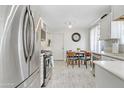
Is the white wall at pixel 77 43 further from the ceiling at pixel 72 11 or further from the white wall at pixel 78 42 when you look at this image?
the ceiling at pixel 72 11

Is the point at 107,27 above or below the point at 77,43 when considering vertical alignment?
above

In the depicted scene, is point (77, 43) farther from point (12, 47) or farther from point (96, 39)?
point (12, 47)

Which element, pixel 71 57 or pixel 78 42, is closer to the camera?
pixel 71 57

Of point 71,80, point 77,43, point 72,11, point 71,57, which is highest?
point 72,11

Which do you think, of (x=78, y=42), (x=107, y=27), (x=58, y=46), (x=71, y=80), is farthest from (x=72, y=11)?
(x=58, y=46)

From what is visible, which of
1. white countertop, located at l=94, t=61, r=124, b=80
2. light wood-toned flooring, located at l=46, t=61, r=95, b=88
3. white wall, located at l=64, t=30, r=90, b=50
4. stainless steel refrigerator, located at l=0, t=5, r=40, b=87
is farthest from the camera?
white wall, located at l=64, t=30, r=90, b=50

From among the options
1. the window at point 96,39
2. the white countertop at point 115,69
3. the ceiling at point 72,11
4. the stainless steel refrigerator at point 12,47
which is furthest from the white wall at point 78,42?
the stainless steel refrigerator at point 12,47

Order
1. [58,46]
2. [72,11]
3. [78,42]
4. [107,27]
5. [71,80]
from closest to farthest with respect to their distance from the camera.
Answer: [71,80], [107,27], [72,11], [78,42], [58,46]

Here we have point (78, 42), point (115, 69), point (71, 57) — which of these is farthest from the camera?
point (78, 42)

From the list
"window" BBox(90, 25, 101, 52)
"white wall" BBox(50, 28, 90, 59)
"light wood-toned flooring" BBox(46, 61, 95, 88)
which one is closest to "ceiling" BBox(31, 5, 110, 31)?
"window" BBox(90, 25, 101, 52)

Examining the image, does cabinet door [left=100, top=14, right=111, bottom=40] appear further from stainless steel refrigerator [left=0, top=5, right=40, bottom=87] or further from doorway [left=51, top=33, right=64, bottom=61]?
doorway [left=51, top=33, right=64, bottom=61]

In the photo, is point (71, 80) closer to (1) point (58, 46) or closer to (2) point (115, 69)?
(2) point (115, 69)
